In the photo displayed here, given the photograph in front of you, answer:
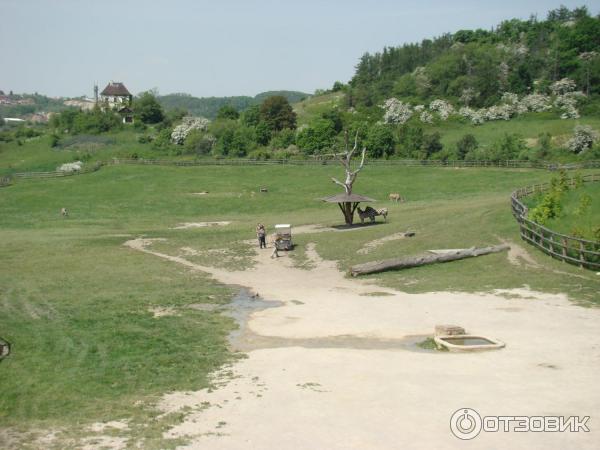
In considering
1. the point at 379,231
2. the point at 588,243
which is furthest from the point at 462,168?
the point at 588,243

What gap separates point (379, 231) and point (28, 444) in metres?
32.0

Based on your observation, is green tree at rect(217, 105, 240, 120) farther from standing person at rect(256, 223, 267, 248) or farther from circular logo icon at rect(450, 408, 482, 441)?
circular logo icon at rect(450, 408, 482, 441)

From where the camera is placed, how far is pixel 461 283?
102 ft

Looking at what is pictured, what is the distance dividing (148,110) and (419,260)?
132 m

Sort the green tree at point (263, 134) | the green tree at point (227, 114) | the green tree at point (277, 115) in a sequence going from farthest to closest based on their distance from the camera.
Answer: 1. the green tree at point (227, 114)
2. the green tree at point (277, 115)
3. the green tree at point (263, 134)

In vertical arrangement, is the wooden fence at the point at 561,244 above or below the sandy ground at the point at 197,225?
above

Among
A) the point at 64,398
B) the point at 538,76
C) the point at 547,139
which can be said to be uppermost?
the point at 538,76

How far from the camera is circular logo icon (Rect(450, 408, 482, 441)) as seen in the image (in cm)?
1450

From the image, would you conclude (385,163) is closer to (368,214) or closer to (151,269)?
(368,214)

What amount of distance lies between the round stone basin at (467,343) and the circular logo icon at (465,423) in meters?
5.21

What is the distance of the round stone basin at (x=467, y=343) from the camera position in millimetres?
20891

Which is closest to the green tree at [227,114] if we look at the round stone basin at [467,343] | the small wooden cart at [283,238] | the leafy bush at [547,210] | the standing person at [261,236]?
the standing person at [261,236]

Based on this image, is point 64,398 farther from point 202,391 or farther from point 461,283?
point 461,283

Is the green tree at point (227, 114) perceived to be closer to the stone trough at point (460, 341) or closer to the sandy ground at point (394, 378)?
the sandy ground at point (394, 378)
